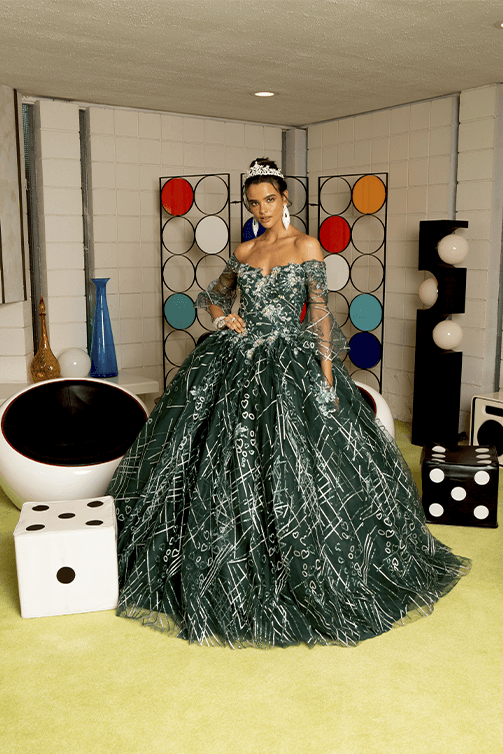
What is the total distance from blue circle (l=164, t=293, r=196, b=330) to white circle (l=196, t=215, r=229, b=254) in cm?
40

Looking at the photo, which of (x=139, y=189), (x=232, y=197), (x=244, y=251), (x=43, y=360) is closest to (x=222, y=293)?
(x=244, y=251)

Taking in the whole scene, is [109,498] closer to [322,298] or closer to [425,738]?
[322,298]

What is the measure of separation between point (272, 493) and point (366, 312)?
9.87ft

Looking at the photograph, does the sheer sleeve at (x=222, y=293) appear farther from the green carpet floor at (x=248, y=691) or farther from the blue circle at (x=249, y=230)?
the blue circle at (x=249, y=230)

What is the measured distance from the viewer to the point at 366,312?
17.6ft

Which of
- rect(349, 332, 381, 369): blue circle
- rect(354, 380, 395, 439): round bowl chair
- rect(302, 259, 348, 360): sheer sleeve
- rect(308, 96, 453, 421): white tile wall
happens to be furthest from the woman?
rect(308, 96, 453, 421): white tile wall

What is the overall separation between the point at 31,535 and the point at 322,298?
4.74 ft

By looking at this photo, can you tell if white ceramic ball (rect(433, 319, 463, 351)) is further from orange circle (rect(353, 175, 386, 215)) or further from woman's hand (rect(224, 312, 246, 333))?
woman's hand (rect(224, 312, 246, 333))

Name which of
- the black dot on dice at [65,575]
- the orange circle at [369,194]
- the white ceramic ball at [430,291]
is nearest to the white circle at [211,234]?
the orange circle at [369,194]

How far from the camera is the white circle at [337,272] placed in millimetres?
5383

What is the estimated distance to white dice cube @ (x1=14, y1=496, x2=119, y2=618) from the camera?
2.64 metres

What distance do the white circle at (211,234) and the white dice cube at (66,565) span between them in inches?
118

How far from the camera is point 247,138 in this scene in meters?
5.96

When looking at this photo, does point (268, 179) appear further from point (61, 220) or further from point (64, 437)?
point (61, 220)
